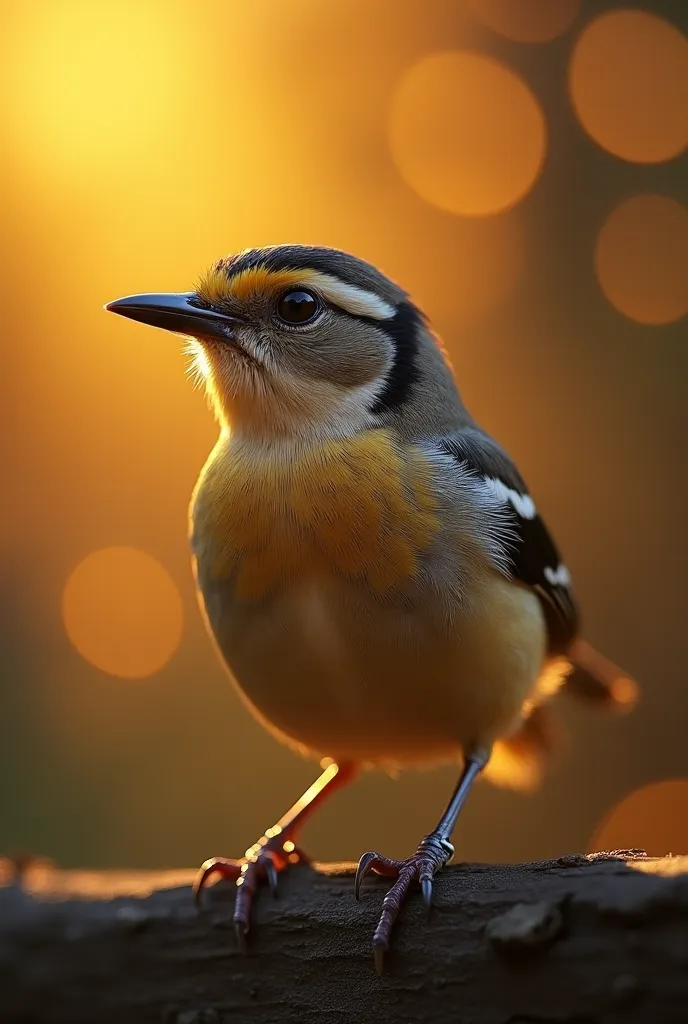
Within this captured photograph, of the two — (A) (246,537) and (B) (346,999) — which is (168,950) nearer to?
(B) (346,999)

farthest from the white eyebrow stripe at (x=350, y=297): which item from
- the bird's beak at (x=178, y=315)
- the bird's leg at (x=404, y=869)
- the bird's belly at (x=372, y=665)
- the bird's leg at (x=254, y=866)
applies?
the bird's leg at (x=254, y=866)

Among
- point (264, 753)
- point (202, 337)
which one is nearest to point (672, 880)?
point (202, 337)

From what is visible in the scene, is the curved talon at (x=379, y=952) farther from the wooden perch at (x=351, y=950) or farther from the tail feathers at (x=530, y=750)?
the tail feathers at (x=530, y=750)

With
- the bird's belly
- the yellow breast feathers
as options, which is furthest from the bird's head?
the bird's belly

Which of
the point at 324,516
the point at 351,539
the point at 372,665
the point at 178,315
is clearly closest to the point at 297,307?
the point at 178,315

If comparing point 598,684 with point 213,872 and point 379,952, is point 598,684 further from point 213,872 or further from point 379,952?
point 379,952
